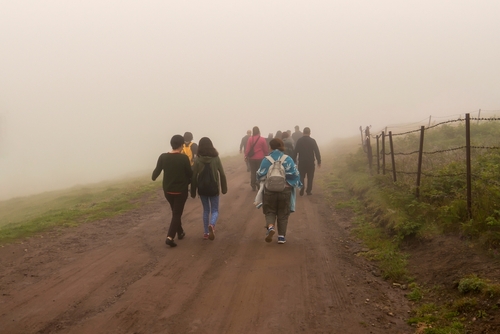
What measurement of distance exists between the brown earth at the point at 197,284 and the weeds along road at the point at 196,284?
0.02 m

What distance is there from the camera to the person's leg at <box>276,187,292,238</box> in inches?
370

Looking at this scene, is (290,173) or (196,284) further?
(290,173)

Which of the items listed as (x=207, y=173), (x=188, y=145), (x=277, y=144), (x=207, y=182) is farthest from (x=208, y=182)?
(x=188, y=145)

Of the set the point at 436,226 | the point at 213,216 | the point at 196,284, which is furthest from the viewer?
the point at 213,216

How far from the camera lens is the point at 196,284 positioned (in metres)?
6.94

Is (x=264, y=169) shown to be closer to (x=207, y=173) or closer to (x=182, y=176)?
(x=207, y=173)

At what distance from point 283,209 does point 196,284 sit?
3.11m

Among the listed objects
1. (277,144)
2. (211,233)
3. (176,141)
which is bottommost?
(211,233)

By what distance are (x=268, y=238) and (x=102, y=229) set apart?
4.92 m

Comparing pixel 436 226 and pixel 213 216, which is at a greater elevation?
pixel 213 216

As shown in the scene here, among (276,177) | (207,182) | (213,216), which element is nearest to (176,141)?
(207,182)

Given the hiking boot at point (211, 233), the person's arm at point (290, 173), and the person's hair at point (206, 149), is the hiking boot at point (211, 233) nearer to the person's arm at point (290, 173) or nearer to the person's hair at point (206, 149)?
the person's hair at point (206, 149)

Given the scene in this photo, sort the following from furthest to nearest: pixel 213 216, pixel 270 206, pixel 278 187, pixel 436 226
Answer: pixel 213 216 < pixel 270 206 < pixel 278 187 < pixel 436 226

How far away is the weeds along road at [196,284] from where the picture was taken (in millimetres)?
5551
